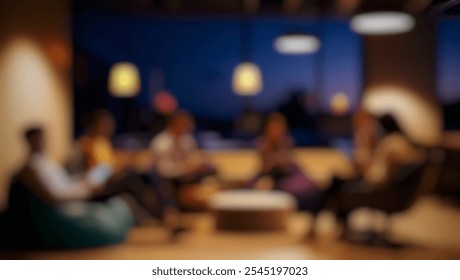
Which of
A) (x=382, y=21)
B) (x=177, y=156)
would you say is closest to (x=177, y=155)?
(x=177, y=156)

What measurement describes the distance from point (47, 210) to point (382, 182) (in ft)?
10.3

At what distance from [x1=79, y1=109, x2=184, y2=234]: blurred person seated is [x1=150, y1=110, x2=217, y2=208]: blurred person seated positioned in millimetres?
427

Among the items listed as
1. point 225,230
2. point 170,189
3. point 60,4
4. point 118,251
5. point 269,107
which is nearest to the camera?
point 118,251

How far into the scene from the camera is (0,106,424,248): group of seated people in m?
5.91

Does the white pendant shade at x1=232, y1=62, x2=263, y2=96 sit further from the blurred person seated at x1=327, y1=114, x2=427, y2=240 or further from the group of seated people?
the blurred person seated at x1=327, y1=114, x2=427, y2=240

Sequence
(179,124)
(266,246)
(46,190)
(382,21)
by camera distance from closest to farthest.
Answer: (46,190) → (266,246) → (382,21) → (179,124)

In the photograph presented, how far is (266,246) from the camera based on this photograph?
6.34m

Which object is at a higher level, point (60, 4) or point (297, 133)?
point (60, 4)

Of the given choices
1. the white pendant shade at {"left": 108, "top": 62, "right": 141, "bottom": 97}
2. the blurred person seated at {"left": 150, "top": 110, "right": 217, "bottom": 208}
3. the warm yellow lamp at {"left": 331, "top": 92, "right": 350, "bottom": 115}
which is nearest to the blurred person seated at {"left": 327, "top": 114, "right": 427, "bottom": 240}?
the blurred person seated at {"left": 150, "top": 110, "right": 217, "bottom": 208}

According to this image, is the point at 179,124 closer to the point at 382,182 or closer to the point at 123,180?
the point at 123,180

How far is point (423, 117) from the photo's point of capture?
9773mm

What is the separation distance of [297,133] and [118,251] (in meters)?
4.86
